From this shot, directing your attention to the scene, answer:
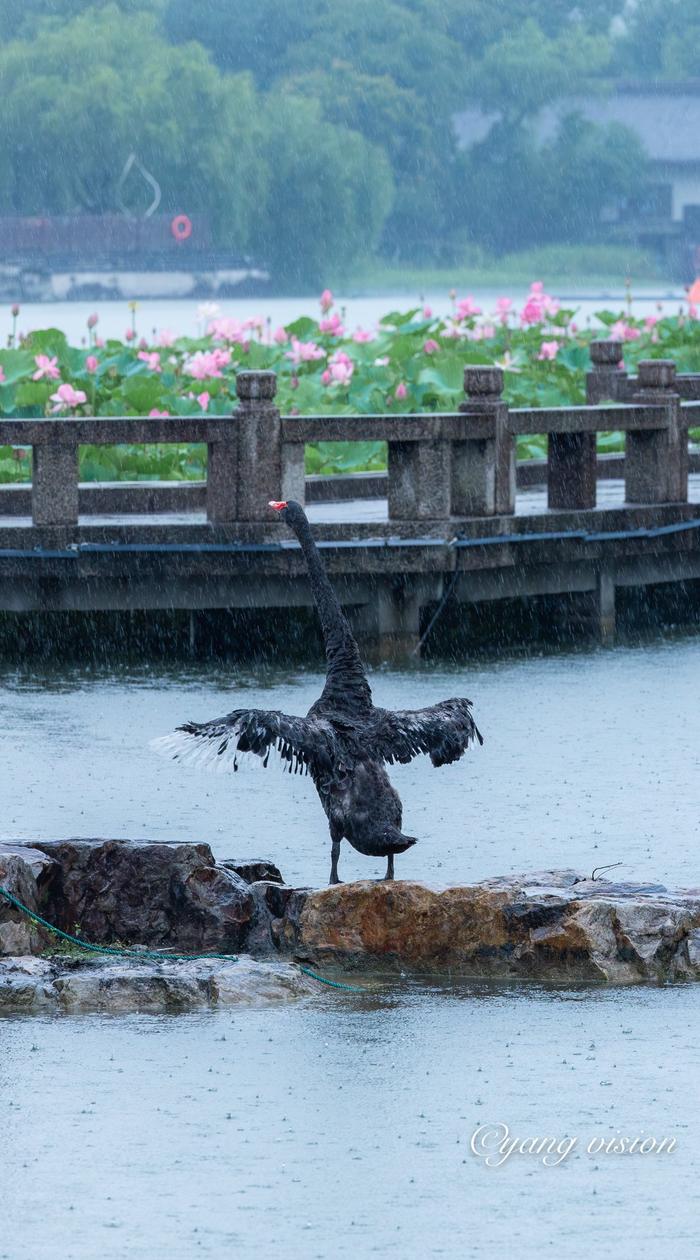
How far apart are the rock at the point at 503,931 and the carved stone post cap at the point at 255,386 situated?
5.72 m

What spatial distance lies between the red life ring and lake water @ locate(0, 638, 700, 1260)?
134 ft

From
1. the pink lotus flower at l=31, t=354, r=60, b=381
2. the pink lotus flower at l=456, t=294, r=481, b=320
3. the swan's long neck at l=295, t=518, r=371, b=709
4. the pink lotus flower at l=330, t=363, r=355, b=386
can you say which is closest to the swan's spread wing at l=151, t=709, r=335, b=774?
the swan's long neck at l=295, t=518, r=371, b=709

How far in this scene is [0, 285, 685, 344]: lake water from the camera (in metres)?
43.8

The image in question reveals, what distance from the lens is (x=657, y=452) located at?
14469 mm

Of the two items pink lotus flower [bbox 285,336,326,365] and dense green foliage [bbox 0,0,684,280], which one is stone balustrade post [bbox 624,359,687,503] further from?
dense green foliage [bbox 0,0,684,280]

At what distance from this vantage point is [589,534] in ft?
44.5

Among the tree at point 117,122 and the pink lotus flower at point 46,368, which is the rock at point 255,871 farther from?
the tree at point 117,122

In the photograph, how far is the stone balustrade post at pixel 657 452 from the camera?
47.4ft

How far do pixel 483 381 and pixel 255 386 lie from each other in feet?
4.00

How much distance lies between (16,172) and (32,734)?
39360mm

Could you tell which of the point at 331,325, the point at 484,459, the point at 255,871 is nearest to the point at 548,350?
the point at 331,325

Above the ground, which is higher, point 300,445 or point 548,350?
point 548,350

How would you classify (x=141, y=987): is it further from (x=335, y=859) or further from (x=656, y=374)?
(x=656, y=374)

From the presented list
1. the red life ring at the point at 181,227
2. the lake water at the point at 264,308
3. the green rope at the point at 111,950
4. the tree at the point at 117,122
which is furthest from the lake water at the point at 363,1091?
the red life ring at the point at 181,227
